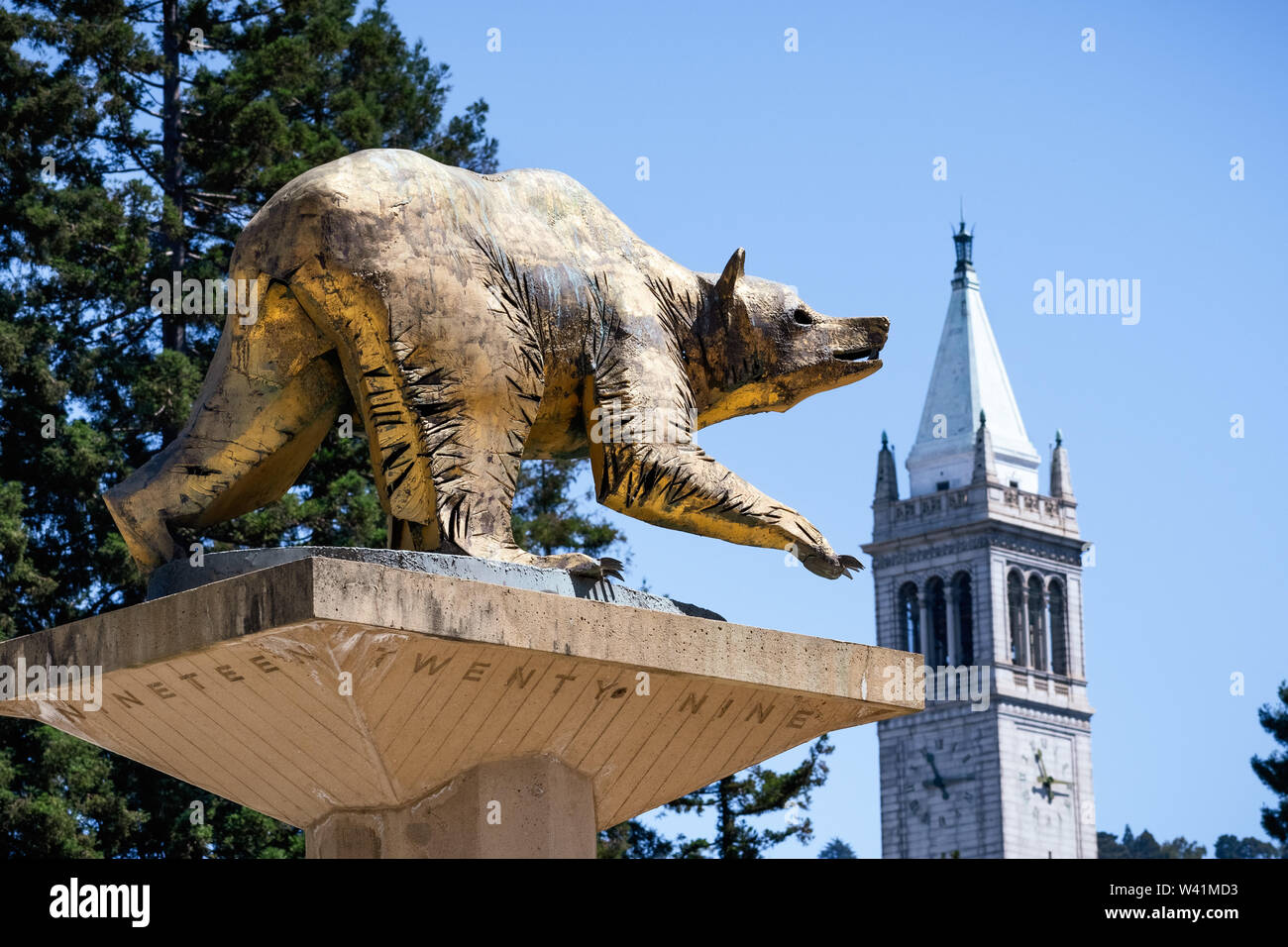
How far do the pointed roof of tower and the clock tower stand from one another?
77mm

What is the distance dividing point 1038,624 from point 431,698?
12028 cm

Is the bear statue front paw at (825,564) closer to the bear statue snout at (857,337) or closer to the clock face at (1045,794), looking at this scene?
the bear statue snout at (857,337)

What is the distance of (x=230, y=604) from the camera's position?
8023mm

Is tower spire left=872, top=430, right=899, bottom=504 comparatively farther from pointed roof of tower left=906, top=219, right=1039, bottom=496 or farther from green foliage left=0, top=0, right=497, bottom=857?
green foliage left=0, top=0, right=497, bottom=857

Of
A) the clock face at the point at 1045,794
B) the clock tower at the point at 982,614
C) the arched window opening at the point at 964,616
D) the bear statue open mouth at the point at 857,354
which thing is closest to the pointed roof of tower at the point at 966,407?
the clock tower at the point at 982,614

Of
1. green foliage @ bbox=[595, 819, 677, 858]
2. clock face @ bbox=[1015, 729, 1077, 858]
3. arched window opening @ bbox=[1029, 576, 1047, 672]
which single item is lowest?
green foliage @ bbox=[595, 819, 677, 858]

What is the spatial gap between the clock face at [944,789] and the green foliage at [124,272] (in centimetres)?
9102

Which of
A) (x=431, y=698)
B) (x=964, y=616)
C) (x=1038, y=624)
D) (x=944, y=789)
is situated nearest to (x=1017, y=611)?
(x=1038, y=624)

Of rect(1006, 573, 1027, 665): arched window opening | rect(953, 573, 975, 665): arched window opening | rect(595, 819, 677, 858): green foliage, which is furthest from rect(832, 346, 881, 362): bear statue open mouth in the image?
rect(1006, 573, 1027, 665): arched window opening

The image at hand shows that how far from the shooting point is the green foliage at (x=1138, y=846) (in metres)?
136

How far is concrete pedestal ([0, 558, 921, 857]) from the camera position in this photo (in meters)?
8.05
